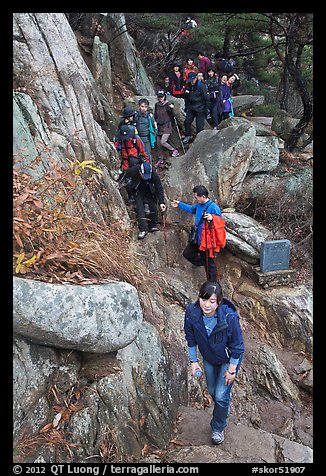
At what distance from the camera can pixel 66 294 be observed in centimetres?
339

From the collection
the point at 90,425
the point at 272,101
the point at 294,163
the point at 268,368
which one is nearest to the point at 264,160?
the point at 294,163

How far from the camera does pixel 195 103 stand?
945cm

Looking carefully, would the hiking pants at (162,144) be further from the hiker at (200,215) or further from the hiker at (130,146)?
the hiker at (200,215)

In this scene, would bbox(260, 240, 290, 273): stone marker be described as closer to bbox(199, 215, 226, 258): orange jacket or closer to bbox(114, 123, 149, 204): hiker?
bbox(199, 215, 226, 258): orange jacket

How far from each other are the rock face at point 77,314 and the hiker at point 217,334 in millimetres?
646

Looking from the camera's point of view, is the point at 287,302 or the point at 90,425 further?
the point at 287,302

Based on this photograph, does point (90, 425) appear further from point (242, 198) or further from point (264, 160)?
point (264, 160)

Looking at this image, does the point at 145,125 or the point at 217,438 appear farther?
the point at 145,125

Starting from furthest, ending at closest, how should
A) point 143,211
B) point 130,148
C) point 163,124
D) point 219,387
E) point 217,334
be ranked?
point 163,124, point 143,211, point 130,148, point 219,387, point 217,334

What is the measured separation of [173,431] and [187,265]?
3.96 m

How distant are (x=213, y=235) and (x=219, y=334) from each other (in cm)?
284

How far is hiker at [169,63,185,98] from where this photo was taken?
11.2m

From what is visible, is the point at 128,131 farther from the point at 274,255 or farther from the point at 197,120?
the point at 274,255

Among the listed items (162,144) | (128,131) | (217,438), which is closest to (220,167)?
(162,144)
